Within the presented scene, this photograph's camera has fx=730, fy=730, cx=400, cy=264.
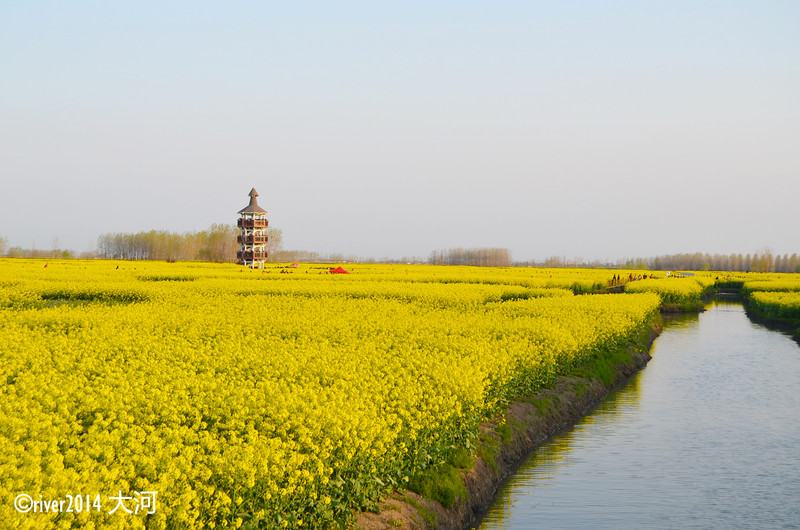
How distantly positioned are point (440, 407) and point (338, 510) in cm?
423

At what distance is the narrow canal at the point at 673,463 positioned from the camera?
13.6 metres

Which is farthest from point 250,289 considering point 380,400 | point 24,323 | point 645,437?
point 380,400

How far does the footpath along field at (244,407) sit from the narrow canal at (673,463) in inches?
71.3

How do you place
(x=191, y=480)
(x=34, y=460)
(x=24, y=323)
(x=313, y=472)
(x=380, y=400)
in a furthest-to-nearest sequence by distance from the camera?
1. (x=24, y=323)
2. (x=380, y=400)
3. (x=313, y=472)
4. (x=191, y=480)
5. (x=34, y=460)

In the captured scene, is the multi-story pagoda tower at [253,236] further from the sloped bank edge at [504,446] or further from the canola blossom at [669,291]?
the sloped bank edge at [504,446]

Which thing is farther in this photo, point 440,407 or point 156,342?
point 156,342

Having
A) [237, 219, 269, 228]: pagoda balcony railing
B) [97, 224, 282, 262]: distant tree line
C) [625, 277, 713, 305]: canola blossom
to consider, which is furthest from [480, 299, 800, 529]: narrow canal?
[97, 224, 282, 262]: distant tree line

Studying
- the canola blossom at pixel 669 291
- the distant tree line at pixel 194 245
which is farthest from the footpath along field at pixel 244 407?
the distant tree line at pixel 194 245

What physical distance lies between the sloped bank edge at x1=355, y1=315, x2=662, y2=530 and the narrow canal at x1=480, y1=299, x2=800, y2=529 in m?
0.32

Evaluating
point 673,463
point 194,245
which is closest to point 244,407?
point 673,463

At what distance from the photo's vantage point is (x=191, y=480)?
8.18 m

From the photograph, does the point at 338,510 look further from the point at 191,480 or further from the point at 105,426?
the point at 105,426

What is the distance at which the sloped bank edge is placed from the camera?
11.3 m

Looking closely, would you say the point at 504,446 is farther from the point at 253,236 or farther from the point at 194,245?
the point at 194,245
